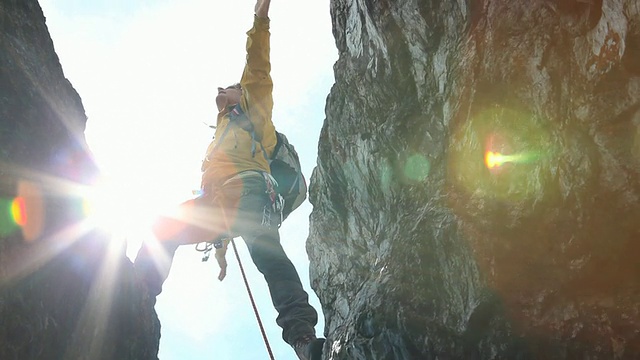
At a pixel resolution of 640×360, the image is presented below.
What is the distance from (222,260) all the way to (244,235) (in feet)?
8.90

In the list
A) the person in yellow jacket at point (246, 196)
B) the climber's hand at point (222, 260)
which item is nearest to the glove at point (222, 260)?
the climber's hand at point (222, 260)

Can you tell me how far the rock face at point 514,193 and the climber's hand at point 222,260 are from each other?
3.50m

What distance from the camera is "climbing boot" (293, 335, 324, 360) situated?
624 centimetres

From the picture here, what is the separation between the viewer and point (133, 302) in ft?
22.7

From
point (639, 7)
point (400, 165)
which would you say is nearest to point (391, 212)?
point (400, 165)

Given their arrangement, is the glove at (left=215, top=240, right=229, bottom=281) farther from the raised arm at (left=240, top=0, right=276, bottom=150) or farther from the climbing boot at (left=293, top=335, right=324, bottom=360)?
the climbing boot at (left=293, top=335, right=324, bottom=360)

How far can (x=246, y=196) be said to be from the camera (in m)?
7.55

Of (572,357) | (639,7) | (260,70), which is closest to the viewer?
(639,7)

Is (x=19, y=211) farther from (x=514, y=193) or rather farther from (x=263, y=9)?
(x=514, y=193)

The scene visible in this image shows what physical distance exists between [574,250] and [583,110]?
127 centimetres

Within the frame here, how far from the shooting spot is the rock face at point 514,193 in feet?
15.6

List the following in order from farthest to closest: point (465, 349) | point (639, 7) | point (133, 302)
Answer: point (133, 302), point (465, 349), point (639, 7)

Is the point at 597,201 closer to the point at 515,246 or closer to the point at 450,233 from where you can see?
the point at 515,246

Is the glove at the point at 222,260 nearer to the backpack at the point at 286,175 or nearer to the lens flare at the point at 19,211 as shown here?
the backpack at the point at 286,175
